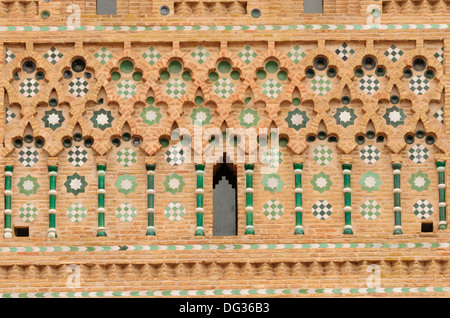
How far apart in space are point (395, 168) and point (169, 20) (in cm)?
302

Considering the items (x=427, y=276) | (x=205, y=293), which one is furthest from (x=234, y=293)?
(x=427, y=276)

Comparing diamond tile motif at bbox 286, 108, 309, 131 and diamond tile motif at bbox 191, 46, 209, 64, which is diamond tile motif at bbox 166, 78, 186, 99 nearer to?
diamond tile motif at bbox 191, 46, 209, 64

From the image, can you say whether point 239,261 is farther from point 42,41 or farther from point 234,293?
point 42,41

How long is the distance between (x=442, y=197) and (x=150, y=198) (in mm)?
3199

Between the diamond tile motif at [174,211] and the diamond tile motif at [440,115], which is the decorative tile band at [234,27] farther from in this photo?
the diamond tile motif at [174,211]

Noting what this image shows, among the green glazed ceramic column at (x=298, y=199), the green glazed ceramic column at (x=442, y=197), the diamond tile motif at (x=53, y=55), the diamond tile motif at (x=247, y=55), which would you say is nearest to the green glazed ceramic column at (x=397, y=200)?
the green glazed ceramic column at (x=442, y=197)

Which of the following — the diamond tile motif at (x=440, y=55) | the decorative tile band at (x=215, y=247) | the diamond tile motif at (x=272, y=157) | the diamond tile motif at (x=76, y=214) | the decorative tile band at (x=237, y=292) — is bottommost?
the decorative tile band at (x=237, y=292)

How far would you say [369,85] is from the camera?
2244 centimetres

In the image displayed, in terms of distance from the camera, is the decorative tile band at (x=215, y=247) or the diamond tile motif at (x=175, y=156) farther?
the diamond tile motif at (x=175, y=156)

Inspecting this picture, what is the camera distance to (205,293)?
2159 centimetres

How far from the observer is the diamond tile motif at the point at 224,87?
22.4m

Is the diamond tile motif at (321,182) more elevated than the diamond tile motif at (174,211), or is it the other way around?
the diamond tile motif at (321,182)

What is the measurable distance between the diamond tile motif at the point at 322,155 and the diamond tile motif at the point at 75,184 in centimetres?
256

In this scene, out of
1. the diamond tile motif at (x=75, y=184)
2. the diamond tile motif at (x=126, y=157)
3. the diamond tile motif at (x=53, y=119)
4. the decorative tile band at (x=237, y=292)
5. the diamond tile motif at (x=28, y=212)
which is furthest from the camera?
the diamond tile motif at (x=53, y=119)
